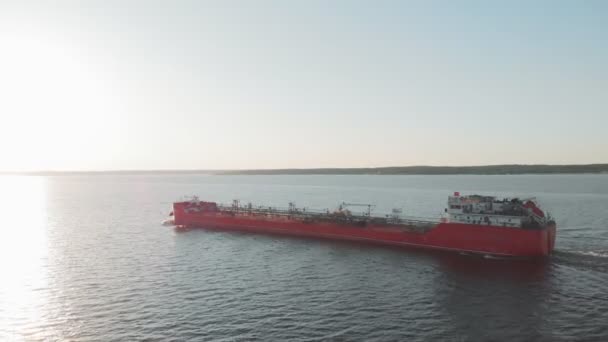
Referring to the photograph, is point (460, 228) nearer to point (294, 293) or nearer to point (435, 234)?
point (435, 234)

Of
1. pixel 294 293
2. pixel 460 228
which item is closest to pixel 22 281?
pixel 294 293

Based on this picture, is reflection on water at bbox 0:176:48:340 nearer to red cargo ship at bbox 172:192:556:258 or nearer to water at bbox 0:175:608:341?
water at bbox 0:175:608:341

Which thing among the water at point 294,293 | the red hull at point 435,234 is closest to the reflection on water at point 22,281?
the water at point 294,293

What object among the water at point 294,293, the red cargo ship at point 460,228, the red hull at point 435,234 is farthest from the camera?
the red cargo ship at point 460,228

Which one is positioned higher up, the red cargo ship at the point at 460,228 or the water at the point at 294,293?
the red cargo ship at the point at 460,228

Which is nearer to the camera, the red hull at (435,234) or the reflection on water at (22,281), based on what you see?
the reflection on water at (22,281)

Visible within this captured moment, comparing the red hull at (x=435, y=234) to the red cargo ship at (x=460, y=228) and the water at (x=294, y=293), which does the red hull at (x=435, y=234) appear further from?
the water at (x=294, y=293)

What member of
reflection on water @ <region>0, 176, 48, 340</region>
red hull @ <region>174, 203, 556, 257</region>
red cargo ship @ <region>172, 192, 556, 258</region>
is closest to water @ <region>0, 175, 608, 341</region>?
reflection on water @ <region>0, 176, 48, 340</region>

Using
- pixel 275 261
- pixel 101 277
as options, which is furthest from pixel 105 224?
pixel 275 261
